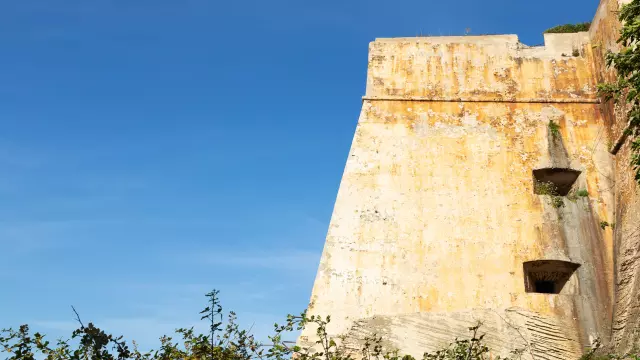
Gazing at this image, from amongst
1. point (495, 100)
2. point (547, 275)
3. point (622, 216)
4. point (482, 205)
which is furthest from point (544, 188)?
point (495, 100)

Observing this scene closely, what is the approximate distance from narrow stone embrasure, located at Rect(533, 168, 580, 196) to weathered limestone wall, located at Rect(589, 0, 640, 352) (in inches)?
35.9

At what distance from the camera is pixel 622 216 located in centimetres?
1227

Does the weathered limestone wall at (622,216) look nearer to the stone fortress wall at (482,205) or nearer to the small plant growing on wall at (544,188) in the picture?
the stone fortress wall at (482,205)

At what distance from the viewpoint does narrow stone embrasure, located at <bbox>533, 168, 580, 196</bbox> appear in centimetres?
1321

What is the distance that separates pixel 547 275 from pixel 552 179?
85.3 inches

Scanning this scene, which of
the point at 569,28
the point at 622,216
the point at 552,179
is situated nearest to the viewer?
the point at 622,216

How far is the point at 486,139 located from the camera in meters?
13.7

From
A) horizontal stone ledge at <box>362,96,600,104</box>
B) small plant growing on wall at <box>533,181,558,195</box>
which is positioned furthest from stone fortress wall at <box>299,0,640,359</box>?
small plant growing on wall at <box>533,181,558,195</box>

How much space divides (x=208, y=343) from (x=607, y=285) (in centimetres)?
865

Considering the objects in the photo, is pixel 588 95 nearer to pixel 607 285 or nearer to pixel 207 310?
pixel 607 285

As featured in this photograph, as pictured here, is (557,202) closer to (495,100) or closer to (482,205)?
(482,205)

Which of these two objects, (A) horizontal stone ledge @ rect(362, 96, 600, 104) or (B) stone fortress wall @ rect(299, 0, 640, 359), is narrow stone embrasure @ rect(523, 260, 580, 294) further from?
(A) horizontal stone ledge @ rect(362, 96, 600, 104)

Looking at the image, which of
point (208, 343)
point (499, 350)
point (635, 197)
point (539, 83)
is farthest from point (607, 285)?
point (208, 343)

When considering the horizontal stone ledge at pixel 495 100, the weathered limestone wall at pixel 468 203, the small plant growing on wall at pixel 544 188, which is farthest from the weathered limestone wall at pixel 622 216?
the small plant growing on wall at pixel 544 188
